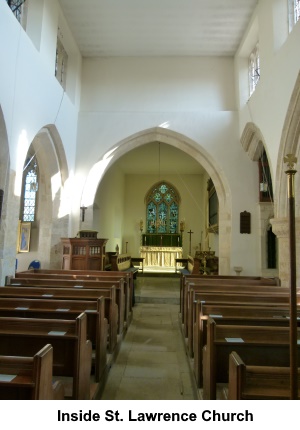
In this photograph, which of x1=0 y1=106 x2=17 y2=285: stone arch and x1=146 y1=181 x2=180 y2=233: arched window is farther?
x1=146 y1=181 x2=180 y2=233: arched window

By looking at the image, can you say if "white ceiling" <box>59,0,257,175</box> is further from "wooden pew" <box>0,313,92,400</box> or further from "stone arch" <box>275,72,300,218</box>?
"wooden pew" <box>0,313,92,400</box>

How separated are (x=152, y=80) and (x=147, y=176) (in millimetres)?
8107

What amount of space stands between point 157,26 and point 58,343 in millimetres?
8021

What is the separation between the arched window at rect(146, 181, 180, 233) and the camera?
54.8ft

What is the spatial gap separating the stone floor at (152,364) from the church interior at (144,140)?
0.03 meters

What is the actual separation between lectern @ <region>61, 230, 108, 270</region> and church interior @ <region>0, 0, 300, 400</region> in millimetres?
24

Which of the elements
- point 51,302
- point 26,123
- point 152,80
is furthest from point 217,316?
point 152,80

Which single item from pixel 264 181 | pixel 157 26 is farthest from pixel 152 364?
pixel 157 26

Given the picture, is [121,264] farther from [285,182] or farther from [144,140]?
[285,182]

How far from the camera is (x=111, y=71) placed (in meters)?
9.35

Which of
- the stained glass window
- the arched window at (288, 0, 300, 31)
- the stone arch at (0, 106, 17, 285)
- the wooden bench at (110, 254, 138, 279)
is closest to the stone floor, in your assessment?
the wooden bench at (110, 254, 138, 279)

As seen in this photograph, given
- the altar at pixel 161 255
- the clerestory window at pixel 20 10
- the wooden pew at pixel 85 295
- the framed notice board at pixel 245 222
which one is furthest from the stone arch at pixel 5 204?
the altar at pixel 161 255

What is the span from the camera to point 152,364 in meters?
3.71
